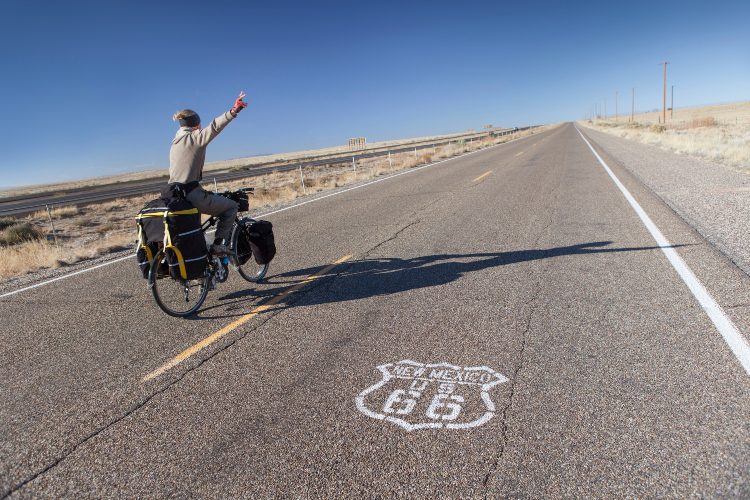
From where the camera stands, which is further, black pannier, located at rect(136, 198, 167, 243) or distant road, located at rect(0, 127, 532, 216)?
distant road, located at rect(0, 127, 532, 216)

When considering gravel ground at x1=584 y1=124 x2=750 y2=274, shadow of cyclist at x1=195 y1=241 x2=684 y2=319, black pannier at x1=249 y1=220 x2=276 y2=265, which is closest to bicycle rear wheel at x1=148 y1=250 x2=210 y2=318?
shadow of cyclist at x1=195 y1=241 x2=684 y2=319

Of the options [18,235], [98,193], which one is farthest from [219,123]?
[98,193]

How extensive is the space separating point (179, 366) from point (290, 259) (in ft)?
11.9

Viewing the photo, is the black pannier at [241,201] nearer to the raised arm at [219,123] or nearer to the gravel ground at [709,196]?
the raised arm at [219,123]

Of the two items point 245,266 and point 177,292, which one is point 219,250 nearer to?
point 177,292

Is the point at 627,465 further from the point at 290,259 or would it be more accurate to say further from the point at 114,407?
the point at 290,259

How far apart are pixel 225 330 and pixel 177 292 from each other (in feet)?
4.80

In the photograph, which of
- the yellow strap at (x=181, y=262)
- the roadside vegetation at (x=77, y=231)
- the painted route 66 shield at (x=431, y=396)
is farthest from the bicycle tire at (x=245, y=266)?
the roadside vegetation at (x=77, y=231)

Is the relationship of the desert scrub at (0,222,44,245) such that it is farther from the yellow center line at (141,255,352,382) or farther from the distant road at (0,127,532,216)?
the yellow center line at (141,255,352,382)

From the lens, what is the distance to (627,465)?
2.68m

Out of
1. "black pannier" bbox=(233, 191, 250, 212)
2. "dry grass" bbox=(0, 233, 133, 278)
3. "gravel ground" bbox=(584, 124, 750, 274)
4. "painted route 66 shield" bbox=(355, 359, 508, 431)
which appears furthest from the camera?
"dry grass" bbox=(0, 233, 133, 278)

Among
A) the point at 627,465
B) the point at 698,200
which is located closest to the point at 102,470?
the point at 627,465

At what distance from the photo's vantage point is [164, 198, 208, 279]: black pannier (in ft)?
17.0

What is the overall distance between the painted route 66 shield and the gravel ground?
411 centimetres
